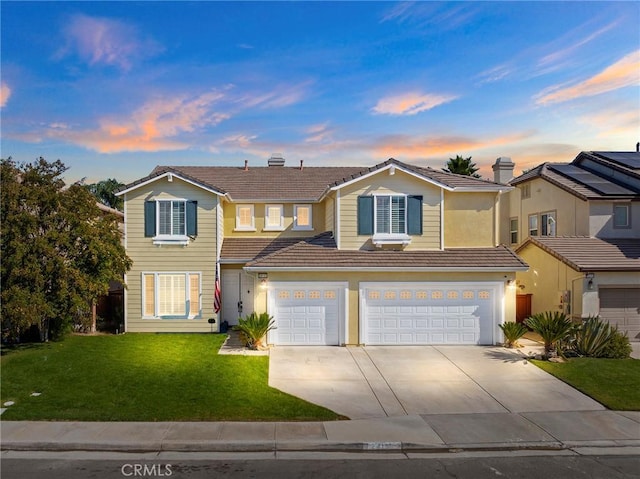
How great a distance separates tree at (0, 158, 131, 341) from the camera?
14828 mm

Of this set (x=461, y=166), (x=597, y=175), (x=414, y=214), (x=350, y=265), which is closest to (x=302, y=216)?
(x=350, y=265)

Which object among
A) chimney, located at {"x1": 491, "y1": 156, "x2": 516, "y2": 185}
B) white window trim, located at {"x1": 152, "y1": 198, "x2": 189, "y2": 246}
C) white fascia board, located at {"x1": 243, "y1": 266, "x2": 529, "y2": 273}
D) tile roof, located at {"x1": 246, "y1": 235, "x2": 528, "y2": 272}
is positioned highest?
chimney, located at {"x1": 491, "y1": 156, "x2": 516, "y2": 185}

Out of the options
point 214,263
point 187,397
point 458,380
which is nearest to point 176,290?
point 214,263

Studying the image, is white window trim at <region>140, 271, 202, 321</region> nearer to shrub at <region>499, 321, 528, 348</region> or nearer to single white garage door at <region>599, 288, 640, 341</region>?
shrub at <region>499, 321, 528, 348</region>

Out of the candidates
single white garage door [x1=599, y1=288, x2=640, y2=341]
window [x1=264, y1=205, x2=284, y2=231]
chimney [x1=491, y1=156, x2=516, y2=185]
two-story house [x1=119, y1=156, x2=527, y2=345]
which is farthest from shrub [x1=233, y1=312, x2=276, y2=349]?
chimney [x1=491, y1=156, x2=516, y2=185]

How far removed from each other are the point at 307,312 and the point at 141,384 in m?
6.55

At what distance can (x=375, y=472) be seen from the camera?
26.5 ft

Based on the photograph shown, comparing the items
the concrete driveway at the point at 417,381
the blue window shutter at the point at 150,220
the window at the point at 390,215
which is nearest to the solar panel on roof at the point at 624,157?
the window at the point at 390,215

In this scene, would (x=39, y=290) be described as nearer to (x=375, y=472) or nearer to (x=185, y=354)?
(x=185, y=354)

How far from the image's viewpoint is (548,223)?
77.6 ft

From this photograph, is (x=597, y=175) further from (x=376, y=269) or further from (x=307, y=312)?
(x=307, y=312)

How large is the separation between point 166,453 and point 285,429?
7.69 ft

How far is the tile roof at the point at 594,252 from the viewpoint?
18047 mm

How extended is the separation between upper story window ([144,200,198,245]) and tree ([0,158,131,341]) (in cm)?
212
